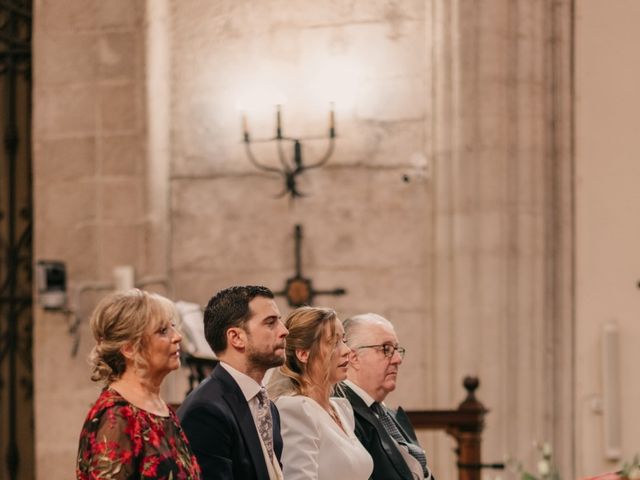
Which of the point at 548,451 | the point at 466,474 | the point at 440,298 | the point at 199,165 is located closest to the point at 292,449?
the point at 548,451

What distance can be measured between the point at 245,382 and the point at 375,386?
0.78 m

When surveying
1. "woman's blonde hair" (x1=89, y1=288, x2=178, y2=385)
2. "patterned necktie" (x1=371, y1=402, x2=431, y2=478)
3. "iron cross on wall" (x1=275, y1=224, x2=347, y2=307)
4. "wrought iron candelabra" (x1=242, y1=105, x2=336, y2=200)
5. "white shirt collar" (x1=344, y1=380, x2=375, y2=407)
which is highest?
"wrought iron candelabra" (x1=242, y1=105, x2=336, y2=200)

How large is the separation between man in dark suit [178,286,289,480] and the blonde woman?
0.63ft

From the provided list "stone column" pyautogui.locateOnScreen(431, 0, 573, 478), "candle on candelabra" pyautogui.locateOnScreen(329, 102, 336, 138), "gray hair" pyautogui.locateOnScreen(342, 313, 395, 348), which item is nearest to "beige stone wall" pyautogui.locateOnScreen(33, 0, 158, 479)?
"candle on candelabra" pyautogui.locateOnScreen(329, 102, 336, 138)

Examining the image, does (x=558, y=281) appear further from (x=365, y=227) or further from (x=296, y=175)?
(x=296, y=175)

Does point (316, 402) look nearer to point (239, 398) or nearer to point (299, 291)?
point (239, 398)

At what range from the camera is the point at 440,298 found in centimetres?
688

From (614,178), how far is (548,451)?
4438mm

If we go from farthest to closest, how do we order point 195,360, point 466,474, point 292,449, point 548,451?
point 195,360, point 466,474, point 292,449, point 548,451

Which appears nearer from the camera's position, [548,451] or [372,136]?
[548,451]

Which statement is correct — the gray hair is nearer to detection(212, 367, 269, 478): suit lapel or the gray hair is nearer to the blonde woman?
detection(212, 367, 269, 478): suit lapel

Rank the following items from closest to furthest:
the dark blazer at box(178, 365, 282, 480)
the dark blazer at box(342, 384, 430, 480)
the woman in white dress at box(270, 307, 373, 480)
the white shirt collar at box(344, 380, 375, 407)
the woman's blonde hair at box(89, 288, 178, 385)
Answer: the woman's blonde hair at box(89, 288, 178, 385)
the dark blazer at box(178, 365, 282, 480)
the woman in white dress at box(270, 307, 373, 480)
the dark blazer at box(342, 384, 430, 480)
the white shirt collar at box(344, 380, 375, 407)

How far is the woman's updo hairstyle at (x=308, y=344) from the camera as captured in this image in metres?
3.70

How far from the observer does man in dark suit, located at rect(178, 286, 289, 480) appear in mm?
3266
